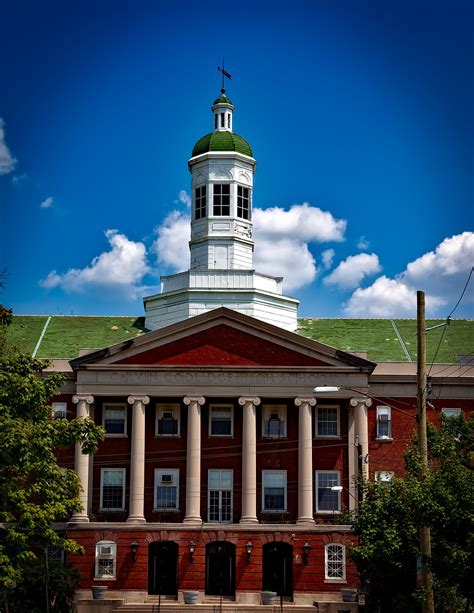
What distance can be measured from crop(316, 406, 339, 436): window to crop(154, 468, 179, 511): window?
27.3ft

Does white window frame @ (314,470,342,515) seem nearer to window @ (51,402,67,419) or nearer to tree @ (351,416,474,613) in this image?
tree @ (351,416,474,613)

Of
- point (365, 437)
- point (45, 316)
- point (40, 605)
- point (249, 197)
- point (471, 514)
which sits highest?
point (249, 197)

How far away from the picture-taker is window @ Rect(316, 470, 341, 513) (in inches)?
2596

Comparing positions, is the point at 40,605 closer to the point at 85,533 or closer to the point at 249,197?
the point at 85,533

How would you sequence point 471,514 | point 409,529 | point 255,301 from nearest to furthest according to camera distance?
1. point 471,514
2. point 409,529
3. point 255,301

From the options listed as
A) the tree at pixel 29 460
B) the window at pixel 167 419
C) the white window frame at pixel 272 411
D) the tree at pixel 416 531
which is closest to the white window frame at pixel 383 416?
the white window frame at pixel 272 411

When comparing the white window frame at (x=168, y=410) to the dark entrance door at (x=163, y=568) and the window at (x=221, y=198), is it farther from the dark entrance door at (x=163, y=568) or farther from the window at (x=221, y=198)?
the window at (x=221, y=198)

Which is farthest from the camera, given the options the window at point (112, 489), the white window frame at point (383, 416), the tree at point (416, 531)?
the white window frame at point (383, 416)

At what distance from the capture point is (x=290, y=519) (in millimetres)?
65688

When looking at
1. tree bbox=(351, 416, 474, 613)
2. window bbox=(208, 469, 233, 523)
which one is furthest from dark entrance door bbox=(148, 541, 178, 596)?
tree bbox=(351, 416, 474, 613)

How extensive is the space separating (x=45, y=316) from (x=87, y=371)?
1249 cm

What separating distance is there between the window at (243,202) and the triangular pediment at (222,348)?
1230 centimetres

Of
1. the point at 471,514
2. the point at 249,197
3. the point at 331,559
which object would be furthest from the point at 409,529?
the point at 249,197

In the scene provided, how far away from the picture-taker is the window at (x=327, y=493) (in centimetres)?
6594
